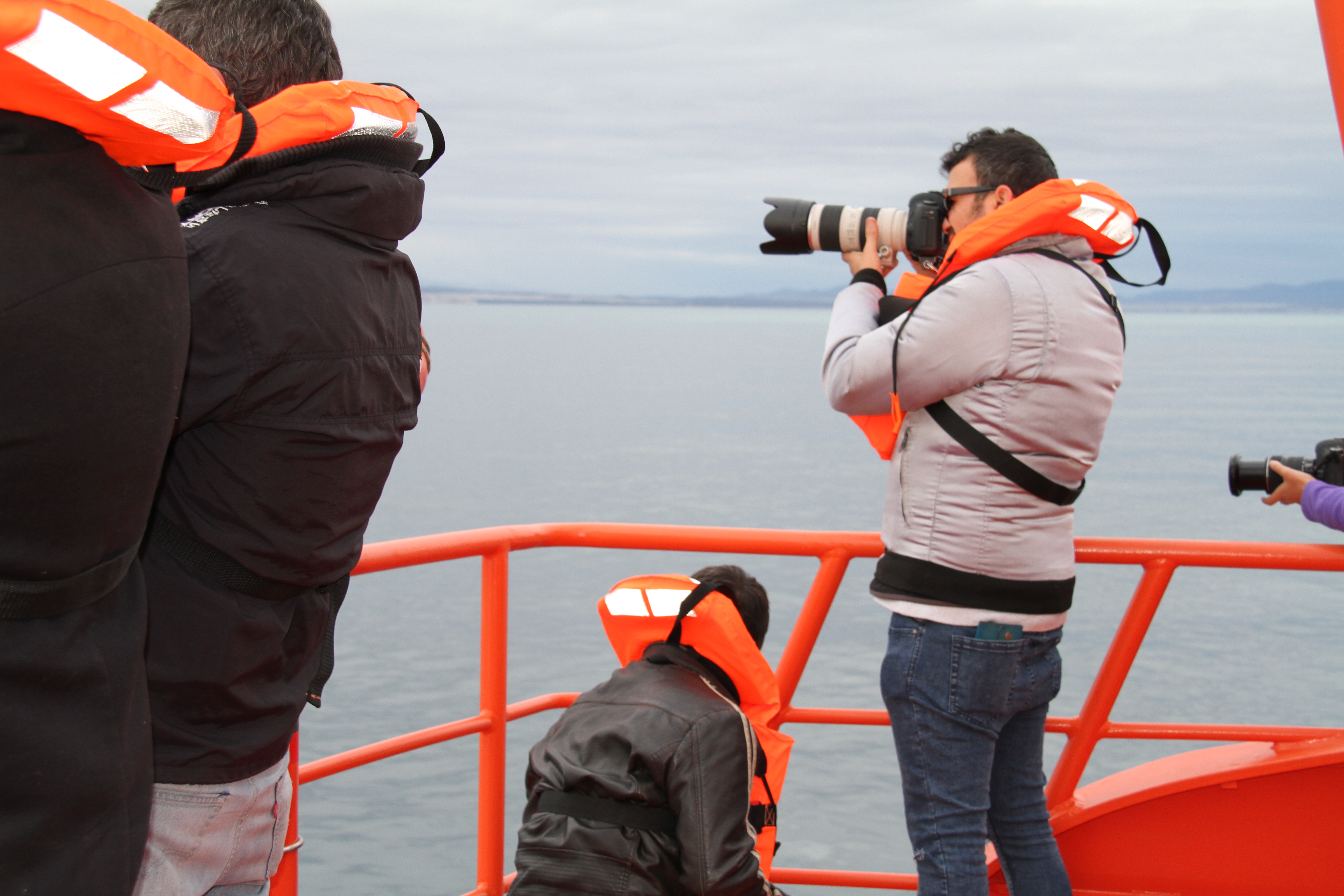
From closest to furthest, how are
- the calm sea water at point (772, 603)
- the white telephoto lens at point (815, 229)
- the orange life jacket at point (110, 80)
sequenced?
the orange life jacket at point (110, 80) → the white telephoto lens at point (815, 229) → the calm sea water at point (772, 603)

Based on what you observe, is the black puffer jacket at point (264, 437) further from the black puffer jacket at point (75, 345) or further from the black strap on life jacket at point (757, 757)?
the black strap on life jacket at point (757, 757)

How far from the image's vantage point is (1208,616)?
28.7 meters

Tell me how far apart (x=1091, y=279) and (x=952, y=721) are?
77cm

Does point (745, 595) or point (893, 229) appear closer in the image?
point (745, 595)

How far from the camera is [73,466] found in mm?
866

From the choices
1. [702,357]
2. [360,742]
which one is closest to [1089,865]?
[360,742]

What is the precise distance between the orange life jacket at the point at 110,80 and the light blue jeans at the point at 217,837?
58 cm

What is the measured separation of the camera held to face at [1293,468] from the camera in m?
2.49

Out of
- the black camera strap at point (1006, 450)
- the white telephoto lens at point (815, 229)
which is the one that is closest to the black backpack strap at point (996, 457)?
the black camera strap at point (1006, 450)

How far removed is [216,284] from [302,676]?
437 millimetres

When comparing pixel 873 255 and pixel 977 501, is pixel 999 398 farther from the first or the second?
pixel 873 255

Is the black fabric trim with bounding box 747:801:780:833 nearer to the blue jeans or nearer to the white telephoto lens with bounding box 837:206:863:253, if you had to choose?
the blue jeans

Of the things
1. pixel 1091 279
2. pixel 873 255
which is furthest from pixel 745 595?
pixel 1091 279

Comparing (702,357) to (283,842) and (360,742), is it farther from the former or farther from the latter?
(283,842)
